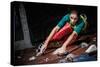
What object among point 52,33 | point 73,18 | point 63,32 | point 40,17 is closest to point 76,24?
point 73,18

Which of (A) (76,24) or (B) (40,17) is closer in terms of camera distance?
(B) (40,17)

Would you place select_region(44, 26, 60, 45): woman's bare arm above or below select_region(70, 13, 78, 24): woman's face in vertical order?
below

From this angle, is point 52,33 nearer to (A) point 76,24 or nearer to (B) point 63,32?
(B) point 63,32

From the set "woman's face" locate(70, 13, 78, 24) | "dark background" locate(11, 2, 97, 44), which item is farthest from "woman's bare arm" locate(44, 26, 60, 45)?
"woman's face" locate(70, 13, 78, 24)

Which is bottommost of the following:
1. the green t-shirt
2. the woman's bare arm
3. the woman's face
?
the woman's bare arm

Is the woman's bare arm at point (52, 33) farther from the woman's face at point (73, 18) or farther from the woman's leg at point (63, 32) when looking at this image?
the woman's face at point (73, 18)

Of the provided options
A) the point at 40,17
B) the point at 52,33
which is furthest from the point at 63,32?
the point at 40,17

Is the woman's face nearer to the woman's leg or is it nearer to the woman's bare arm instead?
the woman's leg

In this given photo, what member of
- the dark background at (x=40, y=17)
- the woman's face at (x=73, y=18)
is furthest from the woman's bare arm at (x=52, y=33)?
the woman's face at (x=73, y=18)

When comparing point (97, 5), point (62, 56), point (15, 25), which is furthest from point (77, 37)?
point (15, 25)

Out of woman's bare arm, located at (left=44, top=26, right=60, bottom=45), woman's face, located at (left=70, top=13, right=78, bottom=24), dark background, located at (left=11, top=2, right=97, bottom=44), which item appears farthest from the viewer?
woman's face, located at (left=70, top=13, right=78, bottom=24)

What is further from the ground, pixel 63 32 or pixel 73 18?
pixel 73 18

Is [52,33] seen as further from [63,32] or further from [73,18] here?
[73,18]
